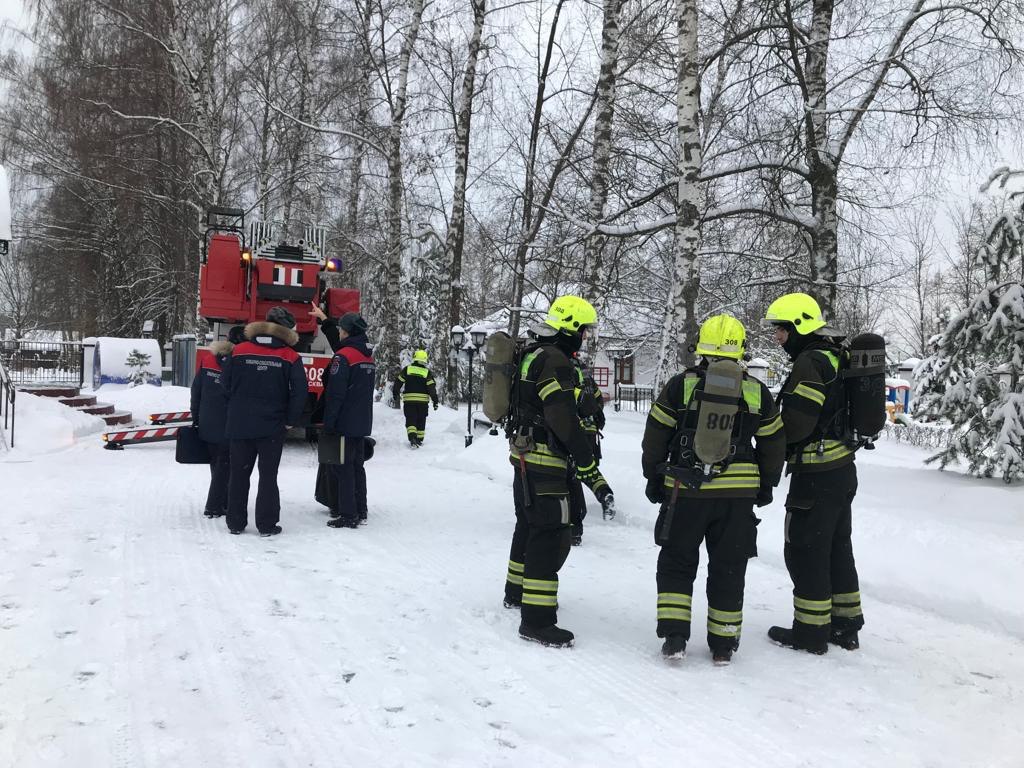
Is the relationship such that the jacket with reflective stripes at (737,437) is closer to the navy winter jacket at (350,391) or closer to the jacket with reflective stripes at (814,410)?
the jacket with reflective stripes at (814,410)

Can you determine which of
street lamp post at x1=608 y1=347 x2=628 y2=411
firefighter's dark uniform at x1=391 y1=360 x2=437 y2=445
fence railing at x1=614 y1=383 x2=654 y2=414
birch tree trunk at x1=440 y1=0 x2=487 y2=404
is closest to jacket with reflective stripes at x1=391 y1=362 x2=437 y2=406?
firefighter's dark uniform at x1=391 y1=360 x2=437 y2=445

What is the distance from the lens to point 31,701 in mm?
3383

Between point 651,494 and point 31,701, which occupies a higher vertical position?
point 651,494

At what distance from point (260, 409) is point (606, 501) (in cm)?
357

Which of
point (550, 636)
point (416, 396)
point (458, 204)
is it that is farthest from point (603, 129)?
point (550, 636)

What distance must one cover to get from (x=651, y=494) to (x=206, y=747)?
8.62 feet

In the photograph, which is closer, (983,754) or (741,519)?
(983,754)

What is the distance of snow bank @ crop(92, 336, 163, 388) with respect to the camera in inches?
849

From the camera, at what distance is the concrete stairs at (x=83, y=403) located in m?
15.2

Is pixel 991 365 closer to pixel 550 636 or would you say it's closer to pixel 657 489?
pixel 657 489

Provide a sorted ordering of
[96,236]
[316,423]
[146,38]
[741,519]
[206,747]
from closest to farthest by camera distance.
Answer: [206,747] < [741,519] < [316,423] < [146,38] < [96,236]

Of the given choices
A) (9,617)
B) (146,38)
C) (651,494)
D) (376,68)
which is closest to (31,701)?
(9,617)

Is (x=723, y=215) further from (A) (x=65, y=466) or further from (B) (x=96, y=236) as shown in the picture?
(B) (x=96, y=236)

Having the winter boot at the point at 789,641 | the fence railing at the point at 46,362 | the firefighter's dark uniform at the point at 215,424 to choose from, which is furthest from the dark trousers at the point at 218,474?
the fence railing at the point at 46,362
